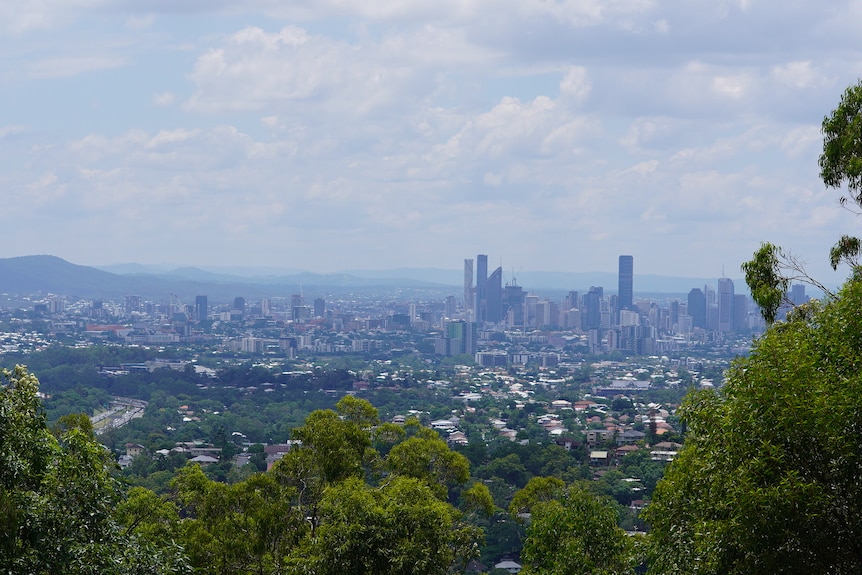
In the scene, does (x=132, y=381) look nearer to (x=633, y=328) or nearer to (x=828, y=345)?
(x=633, y=328)

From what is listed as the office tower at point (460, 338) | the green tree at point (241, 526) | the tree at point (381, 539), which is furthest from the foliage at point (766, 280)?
the office tower at point (460, 338)

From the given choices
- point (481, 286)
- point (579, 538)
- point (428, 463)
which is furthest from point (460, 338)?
point (579, 538)

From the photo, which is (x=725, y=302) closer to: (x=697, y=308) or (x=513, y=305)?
(x=697, y=308)

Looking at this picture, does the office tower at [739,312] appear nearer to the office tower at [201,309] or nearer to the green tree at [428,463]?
the office tower at [201,309]

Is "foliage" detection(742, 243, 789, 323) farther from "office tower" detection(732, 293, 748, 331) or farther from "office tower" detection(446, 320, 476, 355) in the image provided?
"office tower" detection(732, 293, 748, 331)

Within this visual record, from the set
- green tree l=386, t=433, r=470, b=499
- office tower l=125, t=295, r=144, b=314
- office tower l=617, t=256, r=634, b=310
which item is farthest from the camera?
office tower l=125, t=295, r=144, b=314

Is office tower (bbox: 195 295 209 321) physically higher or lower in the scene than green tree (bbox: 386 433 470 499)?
lower

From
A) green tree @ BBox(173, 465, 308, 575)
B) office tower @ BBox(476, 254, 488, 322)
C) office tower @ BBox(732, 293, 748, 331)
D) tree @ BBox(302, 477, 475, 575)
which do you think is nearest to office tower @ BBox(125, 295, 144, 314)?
office tower @ BBox(476, 254, 488, 322)
